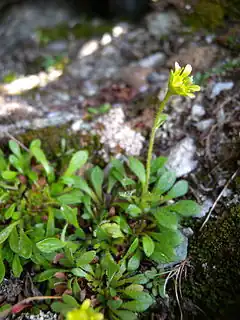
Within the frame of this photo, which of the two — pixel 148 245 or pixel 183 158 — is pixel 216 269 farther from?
pixel 183 158

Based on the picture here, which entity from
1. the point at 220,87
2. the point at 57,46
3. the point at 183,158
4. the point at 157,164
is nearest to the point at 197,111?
the point at 220,87

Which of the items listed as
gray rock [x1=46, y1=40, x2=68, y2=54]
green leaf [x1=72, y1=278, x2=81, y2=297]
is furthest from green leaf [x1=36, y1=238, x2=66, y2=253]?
gray rock [x1=46, y1=40, x2=68, y2=54]

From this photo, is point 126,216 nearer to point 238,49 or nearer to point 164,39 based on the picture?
point 238,49

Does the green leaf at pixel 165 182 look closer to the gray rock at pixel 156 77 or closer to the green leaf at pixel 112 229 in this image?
the green leaf at pixel 112 229

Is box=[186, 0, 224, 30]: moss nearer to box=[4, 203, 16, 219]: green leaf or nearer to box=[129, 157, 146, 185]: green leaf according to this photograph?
box=[129, 157, 146, 185]: green leaf

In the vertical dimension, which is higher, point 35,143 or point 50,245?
point 35,143

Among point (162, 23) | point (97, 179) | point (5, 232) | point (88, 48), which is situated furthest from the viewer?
point (88, 48)

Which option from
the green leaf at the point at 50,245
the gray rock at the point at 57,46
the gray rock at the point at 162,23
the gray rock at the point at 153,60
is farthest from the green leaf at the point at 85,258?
the gray rock at the point at 57,46
